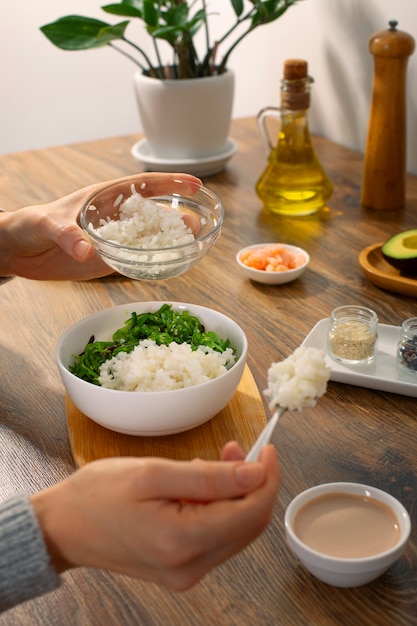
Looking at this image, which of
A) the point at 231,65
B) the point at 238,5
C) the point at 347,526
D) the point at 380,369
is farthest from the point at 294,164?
the point at 231,65

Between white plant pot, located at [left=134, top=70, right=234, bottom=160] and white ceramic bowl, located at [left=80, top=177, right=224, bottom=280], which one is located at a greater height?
white ceramic bowl, located at [left=80, top=177, right=224, bottom=280]

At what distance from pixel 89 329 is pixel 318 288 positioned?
0.50 meters

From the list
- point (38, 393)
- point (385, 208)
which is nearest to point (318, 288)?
point (385, 208)

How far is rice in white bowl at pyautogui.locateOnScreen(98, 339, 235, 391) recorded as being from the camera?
101 cm

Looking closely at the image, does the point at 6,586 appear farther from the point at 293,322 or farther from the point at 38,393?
the point at 293,322

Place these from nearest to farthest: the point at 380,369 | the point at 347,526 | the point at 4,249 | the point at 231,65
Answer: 1. the point at 347,526
2. the point at 380,369
3. the point at 4,249
4. the point at 231,65

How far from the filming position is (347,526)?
83 centimetres

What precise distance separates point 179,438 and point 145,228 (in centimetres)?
32

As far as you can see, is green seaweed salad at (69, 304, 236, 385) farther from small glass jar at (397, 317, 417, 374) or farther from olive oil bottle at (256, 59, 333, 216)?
olive oil bottle at (256, 59, 333, 216)

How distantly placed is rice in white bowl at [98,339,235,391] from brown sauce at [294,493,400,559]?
9.6 inches

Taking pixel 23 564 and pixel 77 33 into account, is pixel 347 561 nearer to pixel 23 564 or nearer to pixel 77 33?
pixel 23 564

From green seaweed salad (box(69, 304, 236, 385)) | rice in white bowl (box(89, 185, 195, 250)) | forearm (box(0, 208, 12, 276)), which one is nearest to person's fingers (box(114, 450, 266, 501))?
green seaweed salad (box(69, 304, 236, 385))

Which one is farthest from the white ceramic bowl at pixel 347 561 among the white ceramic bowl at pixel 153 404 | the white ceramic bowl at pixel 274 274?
the white ceramic bowl at pixel 274 274

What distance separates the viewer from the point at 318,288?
145 cm
